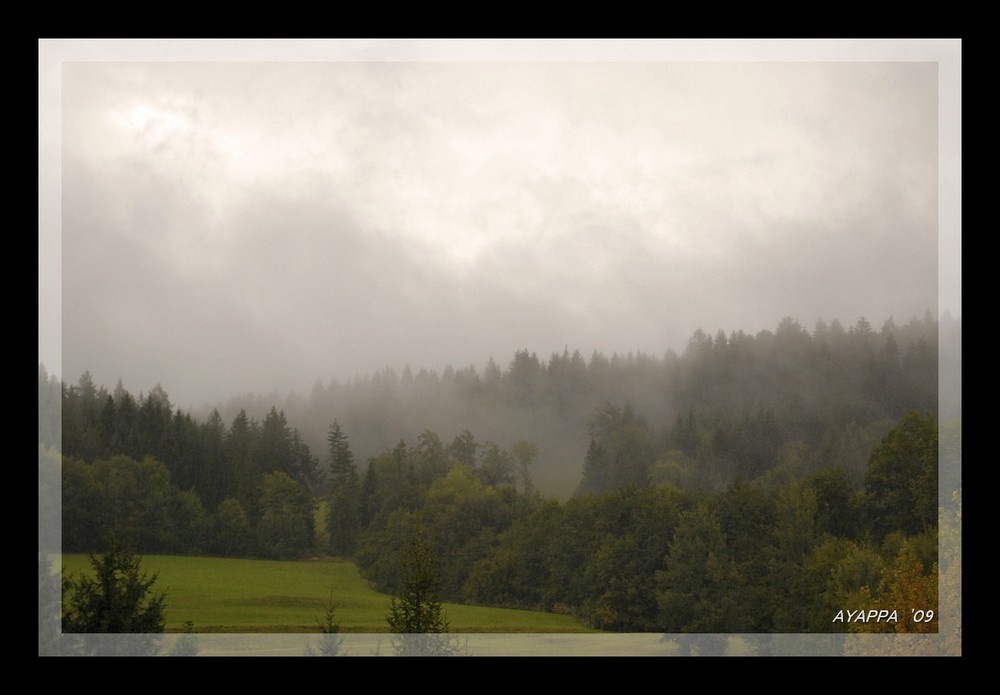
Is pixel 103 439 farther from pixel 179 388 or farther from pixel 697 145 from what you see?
pixel 697 145

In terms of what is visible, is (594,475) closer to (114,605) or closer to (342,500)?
(342,500)

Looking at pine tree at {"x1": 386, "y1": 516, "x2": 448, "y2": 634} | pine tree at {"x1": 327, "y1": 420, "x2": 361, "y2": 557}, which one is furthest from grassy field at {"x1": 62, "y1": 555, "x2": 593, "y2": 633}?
pine tree at {"x1": 327, "y1": 420, "x2": 361, "y2": 557}

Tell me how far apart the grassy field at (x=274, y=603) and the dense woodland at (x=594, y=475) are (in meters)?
0.19

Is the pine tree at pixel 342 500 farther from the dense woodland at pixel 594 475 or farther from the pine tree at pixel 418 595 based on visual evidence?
the pine tree at pixel 418 595

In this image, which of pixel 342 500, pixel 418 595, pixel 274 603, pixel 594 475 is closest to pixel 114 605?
pixel 274 603

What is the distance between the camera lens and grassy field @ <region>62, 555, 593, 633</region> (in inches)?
450

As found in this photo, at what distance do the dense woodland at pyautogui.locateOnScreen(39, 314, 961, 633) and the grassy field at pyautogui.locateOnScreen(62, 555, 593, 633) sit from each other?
0.19 m

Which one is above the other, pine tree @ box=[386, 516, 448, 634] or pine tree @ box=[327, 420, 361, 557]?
pine tree @ box=[327, 420, 361, 557]

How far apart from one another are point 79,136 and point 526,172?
18.2 ft

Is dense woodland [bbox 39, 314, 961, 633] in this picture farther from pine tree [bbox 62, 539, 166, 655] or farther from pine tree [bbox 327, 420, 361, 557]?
pine tree [bbox 62, 539, 166, 655]

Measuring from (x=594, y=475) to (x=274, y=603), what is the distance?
13.7 ft

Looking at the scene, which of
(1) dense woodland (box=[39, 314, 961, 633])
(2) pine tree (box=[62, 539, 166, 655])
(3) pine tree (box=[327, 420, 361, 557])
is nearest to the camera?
(2) pine tree (box=[62, 539, 166, 655])

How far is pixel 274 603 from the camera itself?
11492 millimetres

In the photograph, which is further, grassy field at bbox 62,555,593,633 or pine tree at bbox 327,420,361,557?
pine tree at bbox 327,420,361,557
